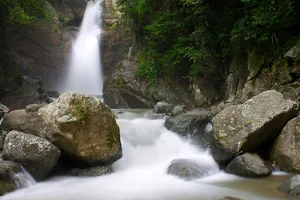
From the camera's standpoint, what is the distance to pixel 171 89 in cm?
1370

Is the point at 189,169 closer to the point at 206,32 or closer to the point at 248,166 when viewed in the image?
the point at 248,166

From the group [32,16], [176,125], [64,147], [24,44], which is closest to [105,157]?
[64,147]

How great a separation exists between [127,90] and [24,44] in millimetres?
8991

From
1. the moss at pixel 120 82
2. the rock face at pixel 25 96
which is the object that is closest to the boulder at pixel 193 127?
the moss at pixel 120 82

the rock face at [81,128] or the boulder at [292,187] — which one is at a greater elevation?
the rock face at [81,128]

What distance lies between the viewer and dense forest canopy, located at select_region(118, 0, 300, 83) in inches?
315

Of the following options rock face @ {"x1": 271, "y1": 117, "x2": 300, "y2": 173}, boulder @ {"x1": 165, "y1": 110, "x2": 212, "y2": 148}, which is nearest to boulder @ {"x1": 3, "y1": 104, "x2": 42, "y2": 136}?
boulder @ {"x1": 165, "y1": 110, "x2": 212, "y2": 148}

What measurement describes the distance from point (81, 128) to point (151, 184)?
1845mm

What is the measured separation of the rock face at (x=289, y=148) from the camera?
18.0ft

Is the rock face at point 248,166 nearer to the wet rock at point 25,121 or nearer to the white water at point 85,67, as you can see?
the wet rock at point 25,121

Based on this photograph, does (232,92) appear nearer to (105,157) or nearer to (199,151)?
(199,151)

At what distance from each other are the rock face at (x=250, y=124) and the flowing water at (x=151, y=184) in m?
0.54

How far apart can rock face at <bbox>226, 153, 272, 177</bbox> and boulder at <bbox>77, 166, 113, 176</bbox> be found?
2.59m

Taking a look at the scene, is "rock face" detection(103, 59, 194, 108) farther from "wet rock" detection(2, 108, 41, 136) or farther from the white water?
"wet rock" detection(2, 108, 41, 136)
